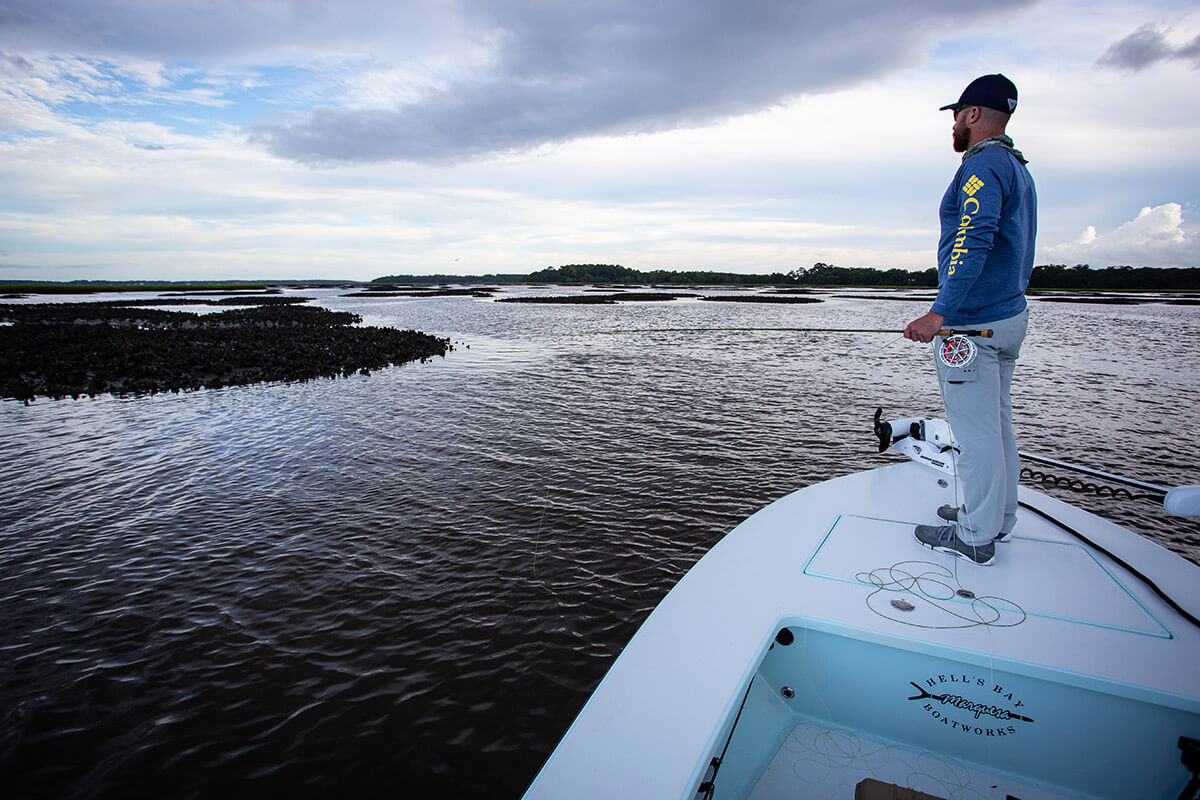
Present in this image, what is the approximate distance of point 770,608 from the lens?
10.1ft

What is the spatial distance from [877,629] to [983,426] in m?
1.67

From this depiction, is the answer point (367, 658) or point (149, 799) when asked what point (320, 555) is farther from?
point (149, 799)

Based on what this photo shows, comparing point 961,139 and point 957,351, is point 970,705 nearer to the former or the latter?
point 957,351

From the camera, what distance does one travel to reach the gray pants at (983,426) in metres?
3.54

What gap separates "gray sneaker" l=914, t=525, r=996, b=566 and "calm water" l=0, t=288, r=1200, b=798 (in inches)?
112

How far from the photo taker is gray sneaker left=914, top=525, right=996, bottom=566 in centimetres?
357

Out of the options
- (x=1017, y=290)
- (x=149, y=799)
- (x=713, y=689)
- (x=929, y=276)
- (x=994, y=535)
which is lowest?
(x=149, y=799)

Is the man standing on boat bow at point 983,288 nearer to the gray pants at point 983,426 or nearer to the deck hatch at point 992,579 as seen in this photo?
the gray pants at point 983,426

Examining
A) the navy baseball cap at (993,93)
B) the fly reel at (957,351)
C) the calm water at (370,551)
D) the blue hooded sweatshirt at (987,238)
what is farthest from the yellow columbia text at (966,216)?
the calm water at (370,551)

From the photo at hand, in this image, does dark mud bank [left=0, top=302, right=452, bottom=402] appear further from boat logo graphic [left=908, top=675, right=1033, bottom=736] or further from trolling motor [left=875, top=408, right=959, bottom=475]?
boat logo graphic [left=908, top=675, right=1033, bottom=736]

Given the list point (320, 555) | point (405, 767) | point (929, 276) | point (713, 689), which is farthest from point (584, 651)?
point (929, 276)

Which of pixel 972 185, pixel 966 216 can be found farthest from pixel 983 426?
pixel 972 185

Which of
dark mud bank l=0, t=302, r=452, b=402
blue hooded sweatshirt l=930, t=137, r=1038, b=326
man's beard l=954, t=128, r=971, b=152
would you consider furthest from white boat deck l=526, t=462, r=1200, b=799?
dark mud bank l=0, t=302, r=452, b=402

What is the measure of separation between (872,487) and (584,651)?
10.4 feet
